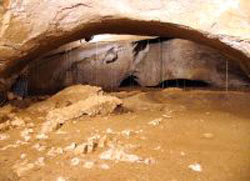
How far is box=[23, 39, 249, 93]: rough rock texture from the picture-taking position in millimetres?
4977

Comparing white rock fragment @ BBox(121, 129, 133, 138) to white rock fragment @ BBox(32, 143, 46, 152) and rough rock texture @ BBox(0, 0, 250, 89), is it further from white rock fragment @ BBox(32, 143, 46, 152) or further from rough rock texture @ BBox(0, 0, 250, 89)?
rough rock texture @ BBox(0, 0, 250, 89)

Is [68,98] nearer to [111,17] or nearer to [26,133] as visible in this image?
[26,133]

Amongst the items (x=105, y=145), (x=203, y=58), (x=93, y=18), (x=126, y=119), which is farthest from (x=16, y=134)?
(x=203, y=58)

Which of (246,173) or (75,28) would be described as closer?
(246,173)

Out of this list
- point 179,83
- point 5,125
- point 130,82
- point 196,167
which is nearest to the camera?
point 196,167

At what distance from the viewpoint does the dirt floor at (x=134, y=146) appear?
4.62 feet

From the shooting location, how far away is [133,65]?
560 cm

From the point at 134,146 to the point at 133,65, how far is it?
12.9 ft

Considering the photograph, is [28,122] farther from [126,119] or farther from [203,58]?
[203,58]

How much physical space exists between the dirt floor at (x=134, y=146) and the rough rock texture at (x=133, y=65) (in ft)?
6.88

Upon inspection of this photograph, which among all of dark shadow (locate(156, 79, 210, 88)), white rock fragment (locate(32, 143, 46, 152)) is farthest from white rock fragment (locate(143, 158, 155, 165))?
dark shadow (locate(156, 79, 210, 88))

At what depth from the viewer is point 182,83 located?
5746 millimetres

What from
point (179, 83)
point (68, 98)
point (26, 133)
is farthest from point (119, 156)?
point (179, 83)

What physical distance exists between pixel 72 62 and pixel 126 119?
3.06m
